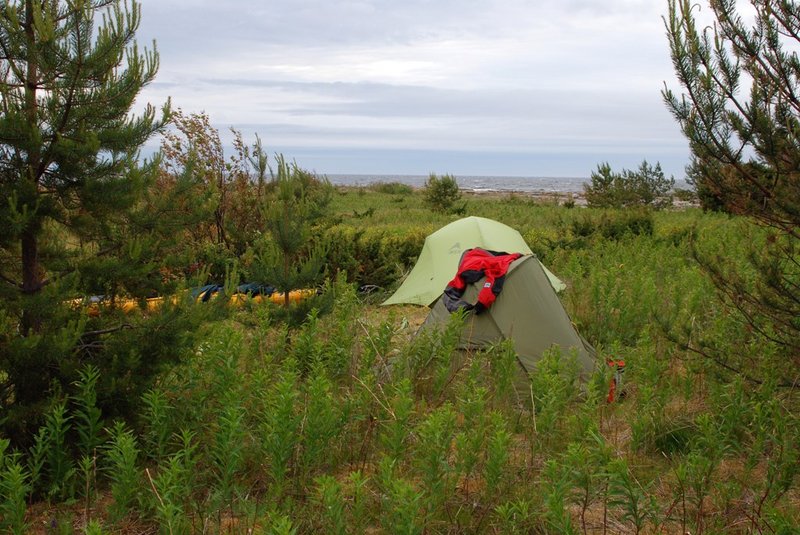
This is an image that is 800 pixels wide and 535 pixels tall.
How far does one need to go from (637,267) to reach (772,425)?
21.6 feet

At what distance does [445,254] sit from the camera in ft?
34.2

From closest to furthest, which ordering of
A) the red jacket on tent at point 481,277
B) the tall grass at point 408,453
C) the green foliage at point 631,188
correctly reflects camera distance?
1. the tall grass at point 408,453
2. the red jacket on tent at point 481,277
3. the green foliage at point 631,188

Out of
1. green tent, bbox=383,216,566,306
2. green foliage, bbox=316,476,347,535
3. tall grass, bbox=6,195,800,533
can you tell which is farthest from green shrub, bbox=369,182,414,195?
green foliage, bbox=316,476,347,535

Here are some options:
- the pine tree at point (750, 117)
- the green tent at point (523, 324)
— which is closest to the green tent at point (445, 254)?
the green tent at point (523, 324)

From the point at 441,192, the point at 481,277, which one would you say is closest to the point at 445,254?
the point at 481,277

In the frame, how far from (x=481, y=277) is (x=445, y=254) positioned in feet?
12.4

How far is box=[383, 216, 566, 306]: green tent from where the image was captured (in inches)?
404

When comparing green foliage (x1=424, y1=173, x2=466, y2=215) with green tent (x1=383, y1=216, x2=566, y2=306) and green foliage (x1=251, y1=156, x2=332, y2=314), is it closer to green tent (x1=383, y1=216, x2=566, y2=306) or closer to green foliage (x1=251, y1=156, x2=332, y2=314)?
→ green tent (x1=383, y1=216, x2=566, y2=306)

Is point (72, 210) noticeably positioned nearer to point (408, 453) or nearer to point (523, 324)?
point (408, 453)

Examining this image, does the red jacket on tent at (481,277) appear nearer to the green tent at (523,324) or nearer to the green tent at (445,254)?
the green tent at (523,324)

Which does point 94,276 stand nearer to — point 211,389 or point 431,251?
point 211,389

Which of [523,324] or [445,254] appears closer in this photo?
[523,324]

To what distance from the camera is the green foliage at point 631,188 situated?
29.0 metres

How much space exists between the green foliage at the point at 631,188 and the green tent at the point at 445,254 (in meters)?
18.4
